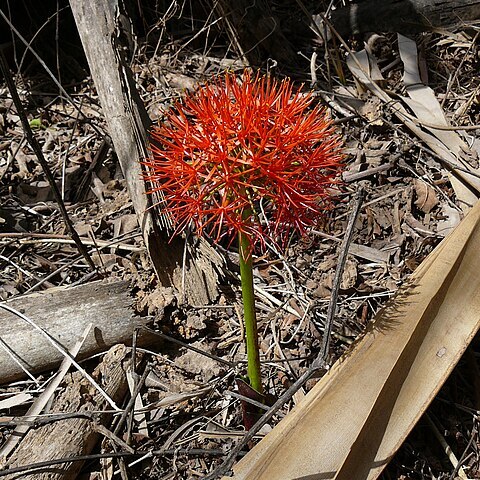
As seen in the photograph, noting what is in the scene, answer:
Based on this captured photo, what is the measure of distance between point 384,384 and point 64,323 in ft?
3.61

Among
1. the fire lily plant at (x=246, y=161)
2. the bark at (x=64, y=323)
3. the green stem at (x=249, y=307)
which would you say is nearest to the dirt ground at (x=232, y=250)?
the bark at (x=64, y=323)

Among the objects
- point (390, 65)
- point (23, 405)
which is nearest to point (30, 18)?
point (390, 65)

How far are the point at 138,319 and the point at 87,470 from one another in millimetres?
519

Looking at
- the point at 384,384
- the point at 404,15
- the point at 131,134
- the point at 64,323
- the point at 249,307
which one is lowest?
the point at 384,384

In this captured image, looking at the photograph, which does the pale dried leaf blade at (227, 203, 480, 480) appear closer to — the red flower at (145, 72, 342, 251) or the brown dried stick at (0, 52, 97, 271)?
the red flower at (145, 72, 342, 251)

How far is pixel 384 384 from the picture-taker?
1775 millimetres

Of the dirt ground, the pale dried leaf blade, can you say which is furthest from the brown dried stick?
the pale dried leaf blade

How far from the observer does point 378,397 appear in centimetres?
176

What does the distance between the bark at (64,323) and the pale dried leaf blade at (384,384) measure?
72cm

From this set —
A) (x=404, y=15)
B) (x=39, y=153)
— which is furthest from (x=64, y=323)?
(x=404, y=15)

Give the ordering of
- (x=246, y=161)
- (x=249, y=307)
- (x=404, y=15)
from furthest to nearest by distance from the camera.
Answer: (x=404, y=15) < (x=249, y=307) < (x=246, y=161)

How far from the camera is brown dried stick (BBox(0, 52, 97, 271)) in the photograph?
2100mm

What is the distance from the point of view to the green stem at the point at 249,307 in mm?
1595

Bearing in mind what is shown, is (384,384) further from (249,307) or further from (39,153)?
(39,153)
